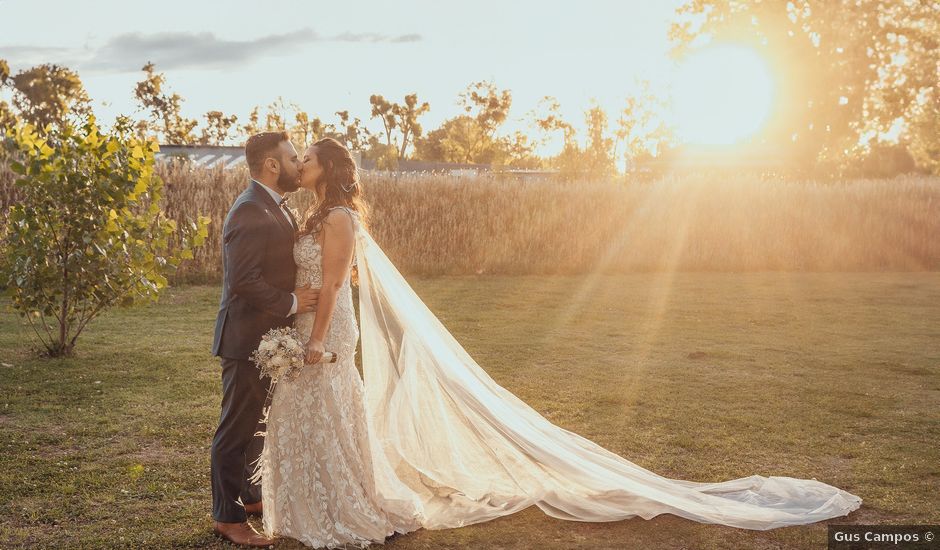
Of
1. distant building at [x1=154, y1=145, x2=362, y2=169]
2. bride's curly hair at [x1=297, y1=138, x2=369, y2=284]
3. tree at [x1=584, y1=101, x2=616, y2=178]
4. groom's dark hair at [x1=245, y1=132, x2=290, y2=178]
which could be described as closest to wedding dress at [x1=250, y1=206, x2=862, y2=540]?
bride's curly hair at [x1=297, y1=138, x2=369, y2=284]

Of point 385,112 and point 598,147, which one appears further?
point 385,112

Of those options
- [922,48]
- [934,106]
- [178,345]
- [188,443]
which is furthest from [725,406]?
[934,106]

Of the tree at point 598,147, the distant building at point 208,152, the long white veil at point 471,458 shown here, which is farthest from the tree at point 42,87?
the long white veil at point 471,458

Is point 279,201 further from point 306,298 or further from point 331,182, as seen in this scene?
point 306,298

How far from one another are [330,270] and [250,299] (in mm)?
445

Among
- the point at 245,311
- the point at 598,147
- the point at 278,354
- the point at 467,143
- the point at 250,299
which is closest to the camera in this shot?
the point at 278,354

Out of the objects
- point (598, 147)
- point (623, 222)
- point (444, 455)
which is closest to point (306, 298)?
point (444, 455)

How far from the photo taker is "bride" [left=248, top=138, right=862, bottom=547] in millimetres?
4664

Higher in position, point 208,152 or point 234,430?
point 208,152

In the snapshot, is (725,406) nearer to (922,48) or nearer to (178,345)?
(178,345)

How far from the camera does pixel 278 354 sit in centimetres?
431

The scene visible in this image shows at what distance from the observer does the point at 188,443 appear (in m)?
6.60

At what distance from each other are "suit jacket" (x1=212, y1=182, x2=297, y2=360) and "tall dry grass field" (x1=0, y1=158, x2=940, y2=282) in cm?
1363

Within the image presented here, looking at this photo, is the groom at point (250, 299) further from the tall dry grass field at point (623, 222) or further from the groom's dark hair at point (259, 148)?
the tall dry grass field at point (623, 222)
